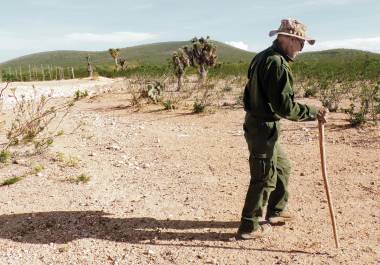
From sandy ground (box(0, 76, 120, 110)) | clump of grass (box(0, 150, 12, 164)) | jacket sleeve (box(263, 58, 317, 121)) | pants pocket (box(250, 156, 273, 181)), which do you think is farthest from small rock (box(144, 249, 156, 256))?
sandy ground (box(0, 76, 120, 110))

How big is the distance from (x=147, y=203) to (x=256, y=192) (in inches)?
63.3

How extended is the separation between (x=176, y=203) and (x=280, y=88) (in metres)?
2.11

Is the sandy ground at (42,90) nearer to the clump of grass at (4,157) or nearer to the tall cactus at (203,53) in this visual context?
the tall cactus at (203,53)

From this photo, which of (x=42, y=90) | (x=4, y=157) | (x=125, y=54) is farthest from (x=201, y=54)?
(x=125, y=54)

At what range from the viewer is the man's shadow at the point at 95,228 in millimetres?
4320

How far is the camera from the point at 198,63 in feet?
76.4

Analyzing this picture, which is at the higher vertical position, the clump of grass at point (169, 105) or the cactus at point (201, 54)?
the cactus at point (201, 54)

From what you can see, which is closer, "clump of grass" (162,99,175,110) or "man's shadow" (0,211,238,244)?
"man's shadow" (0,211,238,244)

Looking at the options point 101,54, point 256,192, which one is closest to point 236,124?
point 256,192

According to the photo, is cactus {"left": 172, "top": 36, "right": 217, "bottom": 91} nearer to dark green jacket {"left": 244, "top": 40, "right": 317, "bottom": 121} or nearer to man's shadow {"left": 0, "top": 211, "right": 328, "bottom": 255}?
man's shadow {"left": 0, "top": 211, "right": 328, "bottom": 255}

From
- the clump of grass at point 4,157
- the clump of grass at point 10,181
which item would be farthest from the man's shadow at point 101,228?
the clump of grass at point 4,157

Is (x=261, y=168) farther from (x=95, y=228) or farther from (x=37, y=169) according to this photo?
(x=37, y=169)

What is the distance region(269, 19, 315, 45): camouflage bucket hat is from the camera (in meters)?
3.73

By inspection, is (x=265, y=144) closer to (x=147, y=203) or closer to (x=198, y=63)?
(x=147, y=203)
